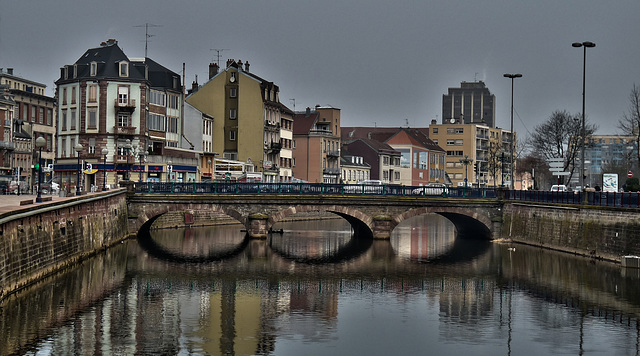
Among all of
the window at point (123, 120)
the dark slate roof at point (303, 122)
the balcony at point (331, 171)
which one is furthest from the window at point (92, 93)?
the balcony at point (331, 171)

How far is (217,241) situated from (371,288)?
3125cm

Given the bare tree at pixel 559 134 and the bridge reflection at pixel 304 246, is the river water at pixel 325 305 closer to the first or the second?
the bridge reflection at pixel 304 246

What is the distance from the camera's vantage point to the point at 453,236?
9312 cm

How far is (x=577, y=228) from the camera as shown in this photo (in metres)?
66.1

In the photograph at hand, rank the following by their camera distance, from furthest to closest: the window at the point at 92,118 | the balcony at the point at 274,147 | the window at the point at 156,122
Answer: the balcony at the point at 274,147
the window at the point at 156,122
the window at the point at 92,118

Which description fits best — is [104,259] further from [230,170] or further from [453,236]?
[230,170]

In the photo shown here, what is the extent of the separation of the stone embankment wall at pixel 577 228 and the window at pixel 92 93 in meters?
43.9

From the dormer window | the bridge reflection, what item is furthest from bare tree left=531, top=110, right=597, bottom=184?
the dormer window

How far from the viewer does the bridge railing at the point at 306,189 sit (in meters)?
81.0

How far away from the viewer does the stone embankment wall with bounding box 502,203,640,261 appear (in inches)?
2299

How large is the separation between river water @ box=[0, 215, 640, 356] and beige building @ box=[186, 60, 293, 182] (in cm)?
4715

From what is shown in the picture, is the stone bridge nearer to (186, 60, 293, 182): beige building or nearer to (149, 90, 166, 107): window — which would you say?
(149, 90, 166, 107): window

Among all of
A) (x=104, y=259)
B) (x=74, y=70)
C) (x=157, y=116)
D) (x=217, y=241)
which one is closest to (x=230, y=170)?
(x=157, y=116)

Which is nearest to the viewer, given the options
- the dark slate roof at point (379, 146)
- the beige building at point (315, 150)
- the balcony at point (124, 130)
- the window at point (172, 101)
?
the balcony at point (124, 130)
